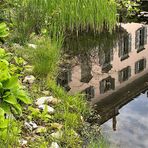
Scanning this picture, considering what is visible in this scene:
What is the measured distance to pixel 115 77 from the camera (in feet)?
24.0

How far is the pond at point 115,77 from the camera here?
551cm

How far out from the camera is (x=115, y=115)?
5.96 metres

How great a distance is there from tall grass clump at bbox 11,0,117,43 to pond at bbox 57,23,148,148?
325 mm

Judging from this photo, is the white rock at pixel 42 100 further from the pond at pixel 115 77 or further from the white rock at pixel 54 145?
the white rock at pixel 54 145

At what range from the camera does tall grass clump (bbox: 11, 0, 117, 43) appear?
7.70m

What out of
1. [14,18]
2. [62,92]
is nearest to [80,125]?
[62,92]

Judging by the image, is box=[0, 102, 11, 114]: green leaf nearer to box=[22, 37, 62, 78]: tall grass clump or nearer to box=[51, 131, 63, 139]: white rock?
box=[51, 131, 63, 139]: white rock

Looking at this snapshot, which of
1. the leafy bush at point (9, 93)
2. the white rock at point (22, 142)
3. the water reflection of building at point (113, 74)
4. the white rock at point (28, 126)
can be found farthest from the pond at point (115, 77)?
the leafy bush at point (9, 93)

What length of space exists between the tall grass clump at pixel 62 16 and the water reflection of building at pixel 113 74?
61 centimetres

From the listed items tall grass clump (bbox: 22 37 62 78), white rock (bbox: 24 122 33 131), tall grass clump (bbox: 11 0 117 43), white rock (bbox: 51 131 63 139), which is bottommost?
white rock (bbox: 51 131 63 139)

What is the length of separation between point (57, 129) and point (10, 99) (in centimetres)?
74

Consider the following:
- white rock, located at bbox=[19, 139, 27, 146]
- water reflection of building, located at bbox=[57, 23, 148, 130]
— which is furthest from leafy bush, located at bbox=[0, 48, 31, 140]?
water reflection of building, located at bbox=[57, 23, 148, 130]

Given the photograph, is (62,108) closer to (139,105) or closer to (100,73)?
(139,105)

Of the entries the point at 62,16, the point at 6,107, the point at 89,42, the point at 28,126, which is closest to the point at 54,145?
the point at 28,126
